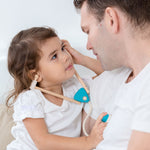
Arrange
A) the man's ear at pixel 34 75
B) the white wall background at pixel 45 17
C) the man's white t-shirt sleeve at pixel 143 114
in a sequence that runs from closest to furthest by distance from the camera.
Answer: the man's white t-shirt sleeve at pixel 143 114, the man's ear at pixel 34 75, the white wall background at pixel 45 17

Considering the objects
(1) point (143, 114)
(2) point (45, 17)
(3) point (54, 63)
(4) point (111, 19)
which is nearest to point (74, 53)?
(3) point (54, 63)

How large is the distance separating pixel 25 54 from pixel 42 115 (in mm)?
324

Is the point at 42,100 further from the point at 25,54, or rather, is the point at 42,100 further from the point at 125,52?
the point at 125,52

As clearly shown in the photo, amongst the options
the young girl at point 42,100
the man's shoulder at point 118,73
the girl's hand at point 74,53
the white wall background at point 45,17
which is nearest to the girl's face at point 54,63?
the young girl at point 42,100

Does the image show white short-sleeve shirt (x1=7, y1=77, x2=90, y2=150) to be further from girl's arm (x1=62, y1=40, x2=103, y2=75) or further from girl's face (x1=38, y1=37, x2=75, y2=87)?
girl's arm (x1=62, y1=40, x2=103, y2=75)

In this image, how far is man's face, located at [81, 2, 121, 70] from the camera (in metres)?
0.91

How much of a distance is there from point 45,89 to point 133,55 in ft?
1.97

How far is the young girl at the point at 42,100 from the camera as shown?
3.85 feet

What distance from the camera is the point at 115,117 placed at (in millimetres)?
939

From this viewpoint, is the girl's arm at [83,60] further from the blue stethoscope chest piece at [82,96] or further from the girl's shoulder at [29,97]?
the girl's shoulder at [29,97]

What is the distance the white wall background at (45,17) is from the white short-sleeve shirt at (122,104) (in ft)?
1.70

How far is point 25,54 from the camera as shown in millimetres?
1278

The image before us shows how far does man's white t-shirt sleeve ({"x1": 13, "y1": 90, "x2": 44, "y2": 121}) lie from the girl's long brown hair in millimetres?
108

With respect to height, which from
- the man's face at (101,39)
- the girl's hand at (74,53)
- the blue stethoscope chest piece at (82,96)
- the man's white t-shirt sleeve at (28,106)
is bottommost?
the blue stethoscope chest piece at (82,96)
